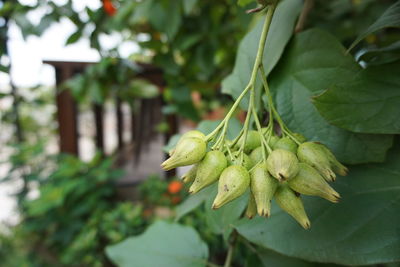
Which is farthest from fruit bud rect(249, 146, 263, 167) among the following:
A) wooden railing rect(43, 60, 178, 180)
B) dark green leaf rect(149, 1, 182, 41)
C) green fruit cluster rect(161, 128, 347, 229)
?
wooden railing rect(43, 60, 178, 180)

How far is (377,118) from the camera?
0.32 meters

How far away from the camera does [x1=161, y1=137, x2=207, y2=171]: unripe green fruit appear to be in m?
0.29

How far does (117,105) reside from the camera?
2.15m

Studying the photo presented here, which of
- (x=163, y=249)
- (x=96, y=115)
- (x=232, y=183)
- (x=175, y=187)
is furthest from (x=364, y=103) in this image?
(x=96, y=115)

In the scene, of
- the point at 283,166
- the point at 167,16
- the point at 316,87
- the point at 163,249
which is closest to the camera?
the point at 283,166

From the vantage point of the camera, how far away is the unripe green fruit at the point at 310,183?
0.27 meters

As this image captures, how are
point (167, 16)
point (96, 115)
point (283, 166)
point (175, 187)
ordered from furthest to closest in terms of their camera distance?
point (96, 115) < point (175, 187) < point (167, 16) < point (283, 166)

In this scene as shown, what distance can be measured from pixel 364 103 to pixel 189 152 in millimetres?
185

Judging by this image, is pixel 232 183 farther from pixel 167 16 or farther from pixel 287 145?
pixel 167 16

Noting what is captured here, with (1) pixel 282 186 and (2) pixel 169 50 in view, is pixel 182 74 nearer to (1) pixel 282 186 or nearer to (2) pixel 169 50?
(2) pixel 169 50

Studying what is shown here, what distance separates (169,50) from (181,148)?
76 centimetres

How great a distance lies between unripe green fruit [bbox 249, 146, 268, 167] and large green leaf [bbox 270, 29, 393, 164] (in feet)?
0.26

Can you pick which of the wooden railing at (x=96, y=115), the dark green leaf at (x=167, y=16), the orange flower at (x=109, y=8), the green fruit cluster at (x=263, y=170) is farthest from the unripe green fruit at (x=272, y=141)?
the wooden railing at (x=96, y=115)

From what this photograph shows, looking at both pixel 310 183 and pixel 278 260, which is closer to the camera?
pixel 310 183
